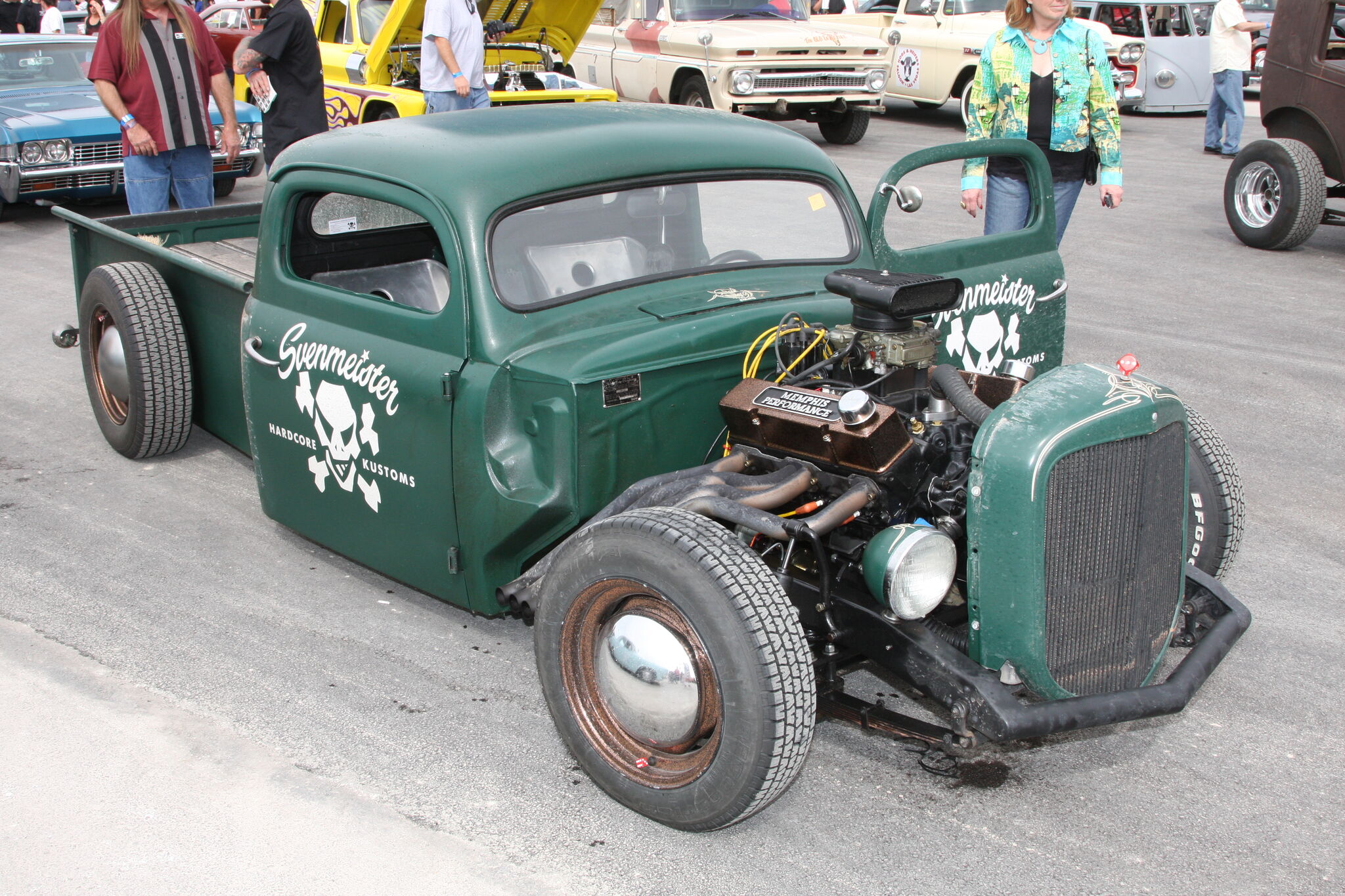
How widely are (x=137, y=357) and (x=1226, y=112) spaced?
1230 cm

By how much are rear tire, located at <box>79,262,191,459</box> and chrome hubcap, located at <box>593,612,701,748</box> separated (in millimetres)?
2795

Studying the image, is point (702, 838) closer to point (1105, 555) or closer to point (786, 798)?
point (786, 798)

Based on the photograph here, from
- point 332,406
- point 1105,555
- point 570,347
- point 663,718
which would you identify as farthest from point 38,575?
point 1105,555

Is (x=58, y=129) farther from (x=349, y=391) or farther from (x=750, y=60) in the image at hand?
(x=349, y=391)

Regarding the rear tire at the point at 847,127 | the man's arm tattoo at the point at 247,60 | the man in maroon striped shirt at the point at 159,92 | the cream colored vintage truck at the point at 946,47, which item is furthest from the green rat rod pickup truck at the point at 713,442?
the cream colored vintage truck at the point at 946,47

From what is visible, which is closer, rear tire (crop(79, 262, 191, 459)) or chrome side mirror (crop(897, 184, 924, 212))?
chrome side mirror (crop(897, 184, 924, 212))

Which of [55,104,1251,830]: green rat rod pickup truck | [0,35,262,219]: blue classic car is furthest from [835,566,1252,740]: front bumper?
[0,35,262,219]: blue classic car

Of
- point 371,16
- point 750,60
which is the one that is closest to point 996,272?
point 371,16

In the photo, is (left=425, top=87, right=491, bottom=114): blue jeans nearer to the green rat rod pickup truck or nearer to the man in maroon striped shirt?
the man in maroon striped shirt

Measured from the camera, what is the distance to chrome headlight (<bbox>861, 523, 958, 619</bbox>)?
2965 millimetres

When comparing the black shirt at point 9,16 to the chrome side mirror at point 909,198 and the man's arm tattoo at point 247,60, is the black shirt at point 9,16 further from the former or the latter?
the chrome side mirror at point 909,198

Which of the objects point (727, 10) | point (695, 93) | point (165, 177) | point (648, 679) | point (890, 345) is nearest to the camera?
point (648, 679)

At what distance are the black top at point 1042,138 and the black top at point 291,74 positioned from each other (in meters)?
4.75

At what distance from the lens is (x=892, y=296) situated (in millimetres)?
3281
